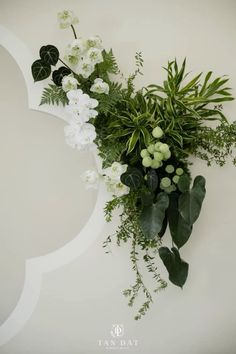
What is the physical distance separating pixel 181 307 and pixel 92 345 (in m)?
0.52

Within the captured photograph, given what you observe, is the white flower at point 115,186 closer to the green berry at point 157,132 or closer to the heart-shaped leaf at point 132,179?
the heart-shaped leaf at point 132,179

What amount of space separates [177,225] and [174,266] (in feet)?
0.68

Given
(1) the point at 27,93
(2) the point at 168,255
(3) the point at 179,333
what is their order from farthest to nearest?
(1) the point at 27,93, (3) the point at 179,333, (2) the point at 168,255

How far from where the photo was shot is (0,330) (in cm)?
205

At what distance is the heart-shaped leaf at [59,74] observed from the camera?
77.3 inches

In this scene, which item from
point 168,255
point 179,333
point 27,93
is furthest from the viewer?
point 27,93

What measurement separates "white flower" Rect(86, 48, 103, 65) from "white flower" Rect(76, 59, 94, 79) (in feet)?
0.05

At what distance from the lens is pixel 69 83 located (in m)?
1.83

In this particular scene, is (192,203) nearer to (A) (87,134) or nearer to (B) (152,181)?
(B) (152,181)

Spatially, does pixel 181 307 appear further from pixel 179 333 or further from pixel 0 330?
pixel 0 330

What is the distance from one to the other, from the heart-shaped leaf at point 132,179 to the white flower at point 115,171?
0.8 inches

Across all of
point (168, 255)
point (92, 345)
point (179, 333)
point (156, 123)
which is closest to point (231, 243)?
point (168, 255)

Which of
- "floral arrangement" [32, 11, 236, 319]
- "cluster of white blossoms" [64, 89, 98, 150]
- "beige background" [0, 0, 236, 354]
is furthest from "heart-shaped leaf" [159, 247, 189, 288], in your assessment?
"cluster of white blossoms" [64, 89, 98, 150]

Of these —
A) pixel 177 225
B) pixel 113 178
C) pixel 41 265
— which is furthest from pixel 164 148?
pixel 41 265
